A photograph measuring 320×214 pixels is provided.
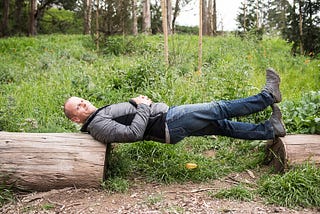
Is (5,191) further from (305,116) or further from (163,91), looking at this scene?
(305,116)

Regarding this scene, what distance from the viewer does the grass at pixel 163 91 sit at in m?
4.61

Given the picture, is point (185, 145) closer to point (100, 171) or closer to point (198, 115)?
point (198, 115)

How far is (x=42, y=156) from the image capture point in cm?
401

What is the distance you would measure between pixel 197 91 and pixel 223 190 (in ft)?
8.73

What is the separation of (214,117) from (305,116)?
1.35 metres

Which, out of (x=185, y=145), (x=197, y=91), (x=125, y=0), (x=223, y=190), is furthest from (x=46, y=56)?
(x=223, y=190)

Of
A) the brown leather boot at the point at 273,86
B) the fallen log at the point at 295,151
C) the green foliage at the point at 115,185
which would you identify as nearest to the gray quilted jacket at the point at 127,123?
the green foliage at the point at 115,185

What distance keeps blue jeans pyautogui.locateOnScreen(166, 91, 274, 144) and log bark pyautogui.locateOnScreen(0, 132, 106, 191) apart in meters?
0.81

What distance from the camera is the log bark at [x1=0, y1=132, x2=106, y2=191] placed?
399 centimetres

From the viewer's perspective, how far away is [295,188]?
3.80 metres

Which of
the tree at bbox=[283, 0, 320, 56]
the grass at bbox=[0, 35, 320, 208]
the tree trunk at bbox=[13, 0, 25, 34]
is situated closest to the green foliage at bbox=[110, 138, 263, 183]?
the grass at bbox=[0, 35, 320, 208]

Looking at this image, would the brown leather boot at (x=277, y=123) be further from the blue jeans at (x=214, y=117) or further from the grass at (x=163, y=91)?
the grass at (x=163, y=91)

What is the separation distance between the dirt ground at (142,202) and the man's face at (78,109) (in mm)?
752

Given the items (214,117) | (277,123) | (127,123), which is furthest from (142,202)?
(277,123)
